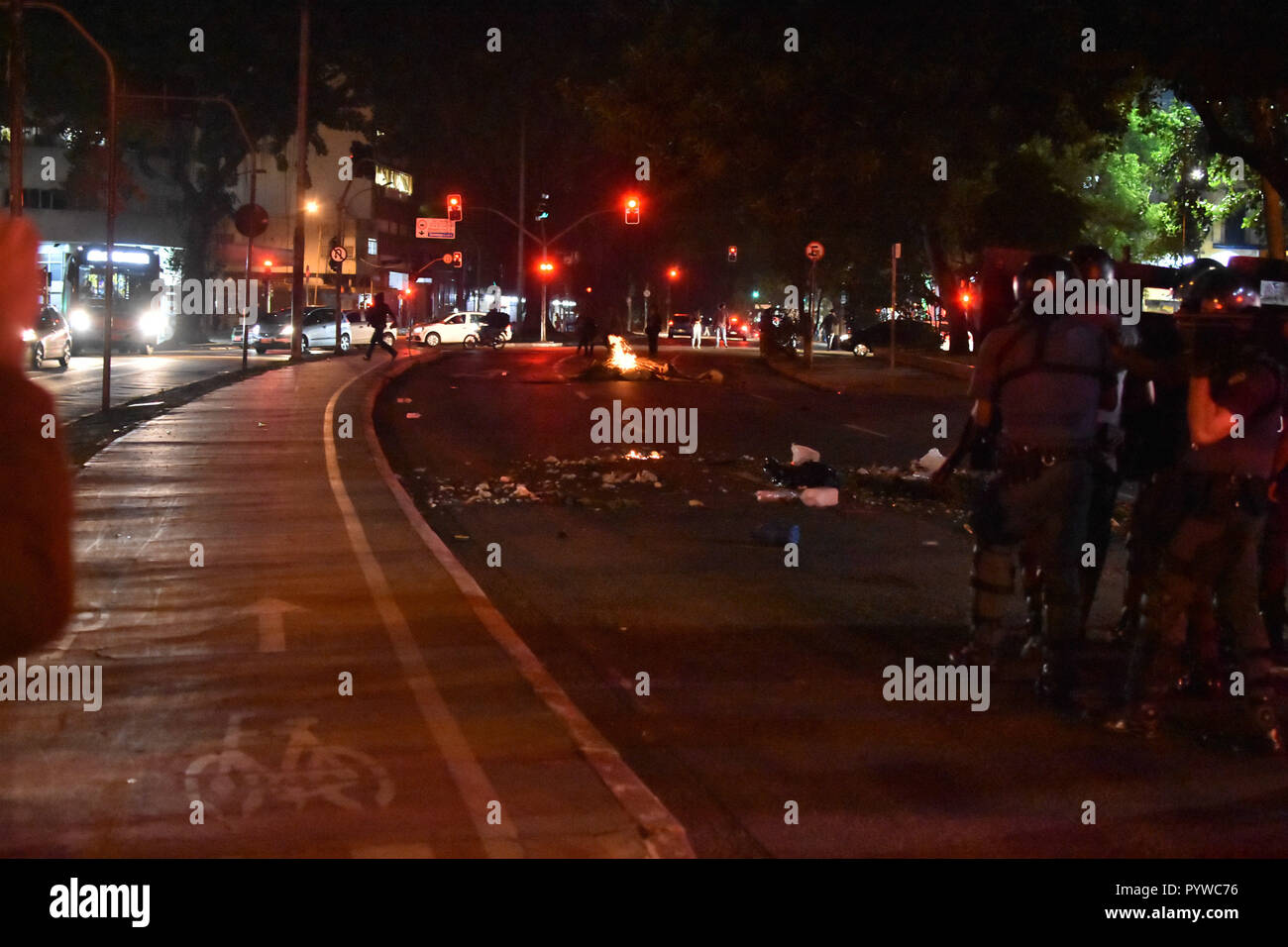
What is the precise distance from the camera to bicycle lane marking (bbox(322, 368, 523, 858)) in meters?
5.05

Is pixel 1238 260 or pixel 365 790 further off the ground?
pixel 1238 260

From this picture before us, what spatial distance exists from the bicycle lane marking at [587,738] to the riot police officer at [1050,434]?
7.11 feet

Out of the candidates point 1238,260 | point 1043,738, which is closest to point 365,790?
point 1043,738

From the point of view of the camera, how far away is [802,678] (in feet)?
25.1

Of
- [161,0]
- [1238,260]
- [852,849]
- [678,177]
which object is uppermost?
[161,0]

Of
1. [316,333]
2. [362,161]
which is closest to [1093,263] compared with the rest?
[362,161]

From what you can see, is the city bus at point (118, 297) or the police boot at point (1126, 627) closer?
the police boot at point (1126, 627)

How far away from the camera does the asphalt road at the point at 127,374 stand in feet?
89.0

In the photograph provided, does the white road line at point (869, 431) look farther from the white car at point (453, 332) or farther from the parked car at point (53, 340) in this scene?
the white car at point (453, 332)

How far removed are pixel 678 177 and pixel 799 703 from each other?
42.6ft

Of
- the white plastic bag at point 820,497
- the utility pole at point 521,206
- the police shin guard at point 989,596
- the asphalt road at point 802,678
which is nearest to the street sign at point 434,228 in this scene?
the utility pole at point 521,206

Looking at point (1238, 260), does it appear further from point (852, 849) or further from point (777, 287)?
point (777, 287)

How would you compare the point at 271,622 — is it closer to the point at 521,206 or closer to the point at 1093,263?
the point at 1093,263

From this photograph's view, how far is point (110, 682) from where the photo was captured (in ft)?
23.7
